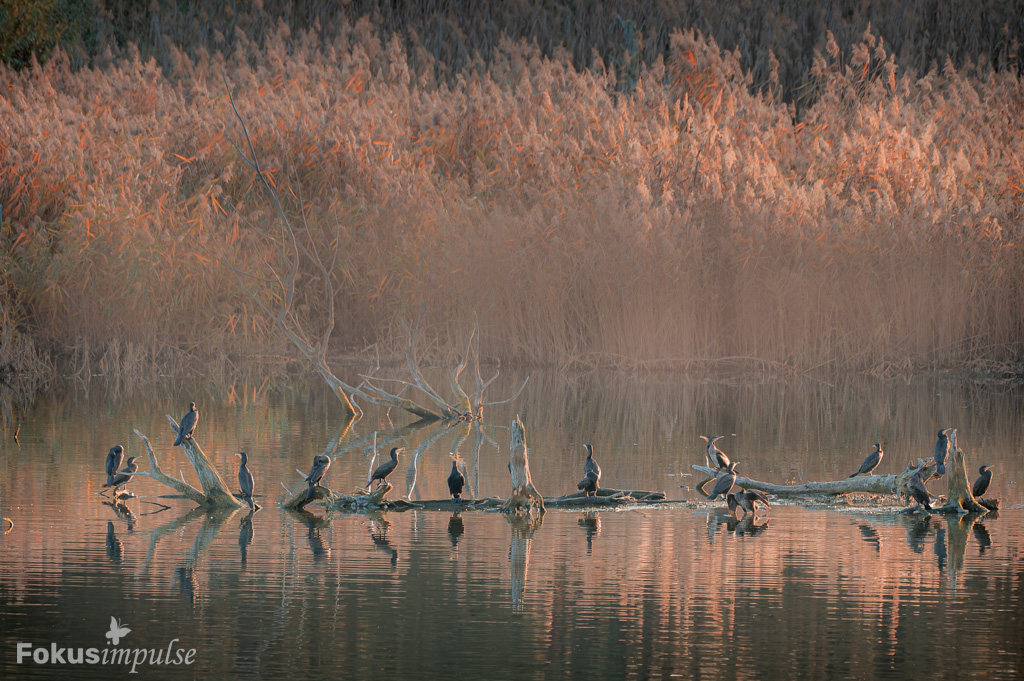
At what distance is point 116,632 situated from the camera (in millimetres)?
5090

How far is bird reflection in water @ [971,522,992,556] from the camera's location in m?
6.78

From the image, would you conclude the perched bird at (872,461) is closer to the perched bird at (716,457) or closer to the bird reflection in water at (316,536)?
the perched bird at (716,457)

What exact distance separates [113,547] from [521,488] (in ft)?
6.09

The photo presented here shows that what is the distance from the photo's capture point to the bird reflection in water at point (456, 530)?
21.7 ft

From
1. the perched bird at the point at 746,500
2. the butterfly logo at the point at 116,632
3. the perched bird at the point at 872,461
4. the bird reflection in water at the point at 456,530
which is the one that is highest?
the perched bird at the point at 872,461

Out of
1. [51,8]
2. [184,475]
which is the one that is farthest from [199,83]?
[184,475]

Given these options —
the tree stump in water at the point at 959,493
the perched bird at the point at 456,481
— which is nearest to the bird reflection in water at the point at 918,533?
the tree stump in water at the point at 959,493

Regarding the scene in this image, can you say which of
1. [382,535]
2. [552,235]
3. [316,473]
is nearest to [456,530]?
[382,535]

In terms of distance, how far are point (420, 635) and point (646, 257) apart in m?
10.00

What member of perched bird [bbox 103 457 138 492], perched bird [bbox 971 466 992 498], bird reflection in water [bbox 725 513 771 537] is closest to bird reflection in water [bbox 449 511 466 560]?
bird reflection in water [bbox 725 513 771 537]

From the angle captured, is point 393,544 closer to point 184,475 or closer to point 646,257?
point 184,475

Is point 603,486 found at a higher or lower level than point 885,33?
lower

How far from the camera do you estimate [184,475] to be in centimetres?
859

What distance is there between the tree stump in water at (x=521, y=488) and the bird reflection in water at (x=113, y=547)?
5.70 feet
